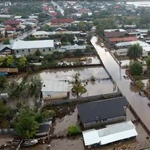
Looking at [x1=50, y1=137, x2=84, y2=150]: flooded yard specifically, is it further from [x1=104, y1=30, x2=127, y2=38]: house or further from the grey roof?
[x1=104, y1=30, x2=127, y2=38]: house

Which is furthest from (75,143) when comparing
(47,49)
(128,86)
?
(47,49)

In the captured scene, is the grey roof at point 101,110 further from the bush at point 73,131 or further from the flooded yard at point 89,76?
the flooded yard at point 89,76

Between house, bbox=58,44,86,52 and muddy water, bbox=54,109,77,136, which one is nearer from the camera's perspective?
muddy water, bbox=54,109,77,136

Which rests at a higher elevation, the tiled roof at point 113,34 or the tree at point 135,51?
the tiled roof at point 113,34

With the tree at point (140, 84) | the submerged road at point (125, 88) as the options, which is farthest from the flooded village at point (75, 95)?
the tree at point (140, 84)

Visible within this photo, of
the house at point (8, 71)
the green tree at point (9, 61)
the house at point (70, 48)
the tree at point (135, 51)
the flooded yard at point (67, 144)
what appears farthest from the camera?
the house at point (70, 48)

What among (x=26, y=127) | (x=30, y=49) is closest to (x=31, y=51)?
(x=30, y=49)

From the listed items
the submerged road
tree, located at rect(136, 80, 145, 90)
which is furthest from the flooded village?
tree, located at rect(136, 80, 145, 90)
